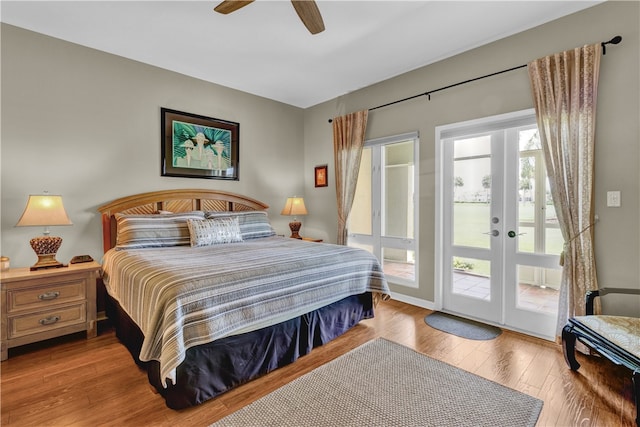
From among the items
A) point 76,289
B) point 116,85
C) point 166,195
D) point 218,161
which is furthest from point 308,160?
point 76,289

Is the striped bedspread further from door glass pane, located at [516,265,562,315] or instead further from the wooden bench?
the wooden bench

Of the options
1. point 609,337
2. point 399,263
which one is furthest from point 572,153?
point 399,263

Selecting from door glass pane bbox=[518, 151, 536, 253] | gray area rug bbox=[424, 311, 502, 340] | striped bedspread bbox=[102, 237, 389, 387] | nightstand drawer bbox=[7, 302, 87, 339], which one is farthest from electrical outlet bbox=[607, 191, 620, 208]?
nightstand drawer bbox=[7, 302, 87, 339]

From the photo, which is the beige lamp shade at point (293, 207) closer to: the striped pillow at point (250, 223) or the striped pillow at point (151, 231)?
the striped pillow at point (250, 223)

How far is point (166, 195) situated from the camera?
3.60 m

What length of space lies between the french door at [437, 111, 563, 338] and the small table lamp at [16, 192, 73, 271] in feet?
12.1

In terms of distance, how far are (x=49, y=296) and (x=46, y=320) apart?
0.20 meters

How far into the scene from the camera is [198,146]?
388 cm

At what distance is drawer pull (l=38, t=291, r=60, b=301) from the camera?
2.51 m

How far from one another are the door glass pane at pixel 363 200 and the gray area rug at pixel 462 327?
4.67ft

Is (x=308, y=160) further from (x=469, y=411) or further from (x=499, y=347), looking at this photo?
(x=469, y=411)

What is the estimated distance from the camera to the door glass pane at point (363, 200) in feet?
13.8

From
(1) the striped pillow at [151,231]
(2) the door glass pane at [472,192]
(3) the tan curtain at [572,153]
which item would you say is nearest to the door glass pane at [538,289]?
(3) the tan curtain at [572,153]

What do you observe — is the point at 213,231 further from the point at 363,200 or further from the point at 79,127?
the point at 363,200
